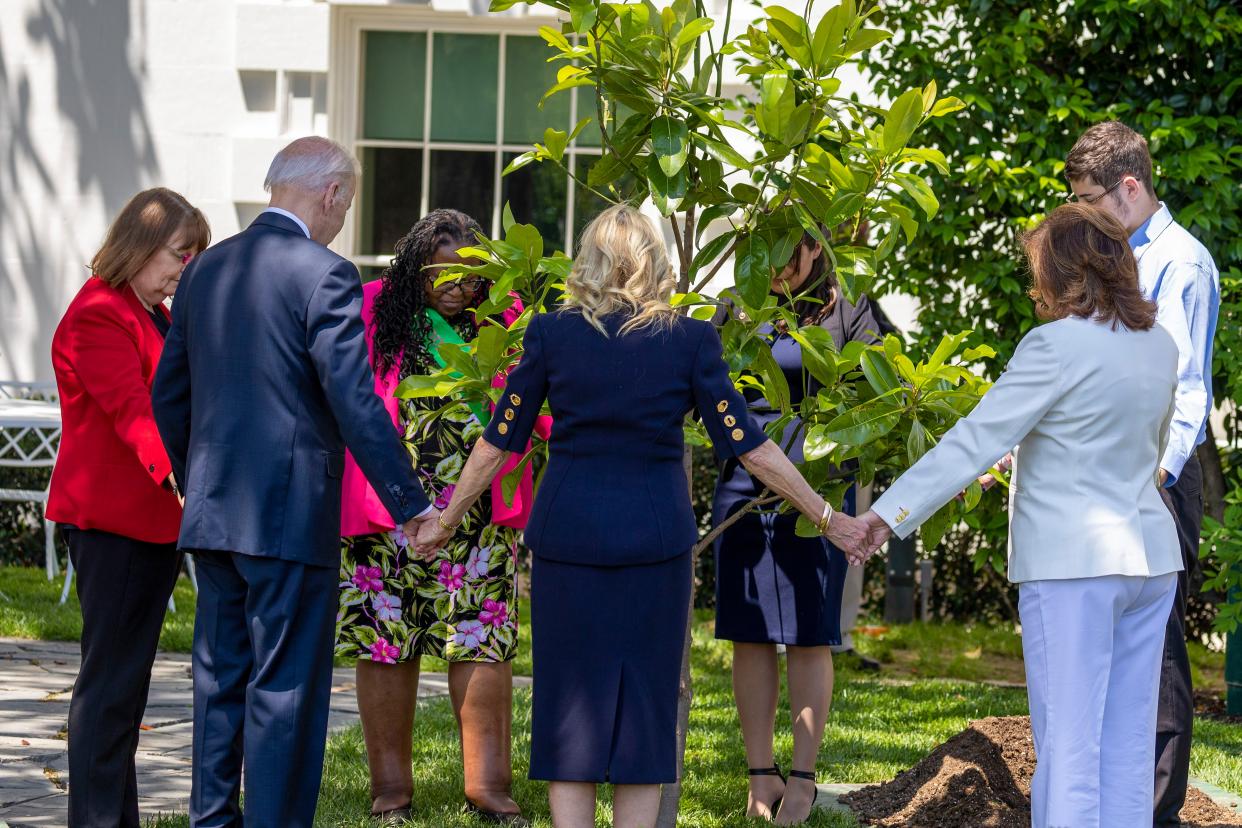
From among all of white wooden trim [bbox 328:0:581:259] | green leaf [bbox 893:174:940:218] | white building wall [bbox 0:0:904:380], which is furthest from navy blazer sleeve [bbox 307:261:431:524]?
white building wall [bbox 0:0:904:380]

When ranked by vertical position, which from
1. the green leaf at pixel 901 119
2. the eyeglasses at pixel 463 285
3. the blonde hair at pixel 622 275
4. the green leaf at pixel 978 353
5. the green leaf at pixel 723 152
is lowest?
the green leaf at pixel 978 353

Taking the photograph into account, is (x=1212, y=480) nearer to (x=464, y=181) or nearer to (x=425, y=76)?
(x=464, y=181)

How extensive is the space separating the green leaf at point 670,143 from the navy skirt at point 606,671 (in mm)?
980

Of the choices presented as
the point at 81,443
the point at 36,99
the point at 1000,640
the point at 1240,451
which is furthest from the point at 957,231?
the point at 36,99

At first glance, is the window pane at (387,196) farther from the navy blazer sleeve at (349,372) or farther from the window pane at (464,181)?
the navy blazer sleeve at (349,372)

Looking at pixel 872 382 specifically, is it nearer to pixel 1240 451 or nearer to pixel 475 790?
pixel 475 790

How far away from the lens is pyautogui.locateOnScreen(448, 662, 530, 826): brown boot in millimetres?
4652

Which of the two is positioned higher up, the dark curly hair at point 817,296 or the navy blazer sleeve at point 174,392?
the dark curly hair at point 817,296

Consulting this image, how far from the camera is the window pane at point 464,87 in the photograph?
9.77 metres

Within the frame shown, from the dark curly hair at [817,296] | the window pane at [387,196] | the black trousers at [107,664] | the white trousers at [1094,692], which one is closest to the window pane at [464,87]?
the window pane at [387,196]

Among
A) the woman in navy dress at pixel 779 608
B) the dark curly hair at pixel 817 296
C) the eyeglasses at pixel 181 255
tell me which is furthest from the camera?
the dark curly hair at pixel 817 296

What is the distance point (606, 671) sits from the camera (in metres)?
3.64

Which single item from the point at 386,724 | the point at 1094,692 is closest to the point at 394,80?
the point at 386,724

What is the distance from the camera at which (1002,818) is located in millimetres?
4680
